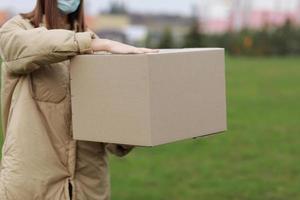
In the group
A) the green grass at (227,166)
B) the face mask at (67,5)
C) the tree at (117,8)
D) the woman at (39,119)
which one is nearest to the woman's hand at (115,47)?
the woman at (39,119)

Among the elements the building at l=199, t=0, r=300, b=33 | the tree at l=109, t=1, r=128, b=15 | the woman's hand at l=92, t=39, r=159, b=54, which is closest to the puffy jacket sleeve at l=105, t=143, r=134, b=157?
the woman's hand at l=92, t=39, r=159, b=54

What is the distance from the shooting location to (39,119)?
3.21m

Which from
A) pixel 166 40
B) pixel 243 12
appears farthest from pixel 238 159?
pixel 243 12

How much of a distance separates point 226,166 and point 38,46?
19.6ft

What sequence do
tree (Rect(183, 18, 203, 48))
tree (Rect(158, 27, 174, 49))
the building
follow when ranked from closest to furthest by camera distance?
tree (Rect(158, 27, 174, 49))
tree (Rect(183, 18, 203, 48))
the building

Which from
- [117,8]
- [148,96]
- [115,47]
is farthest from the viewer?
[117,8]

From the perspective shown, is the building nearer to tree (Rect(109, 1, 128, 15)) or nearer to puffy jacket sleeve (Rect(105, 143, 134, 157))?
tree (Rect(109, 1, 128, 15))

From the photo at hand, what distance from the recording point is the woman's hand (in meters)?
2.95

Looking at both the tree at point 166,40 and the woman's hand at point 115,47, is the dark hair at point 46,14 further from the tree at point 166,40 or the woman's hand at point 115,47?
the tree at point 166,40

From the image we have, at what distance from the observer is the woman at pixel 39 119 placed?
318 cm

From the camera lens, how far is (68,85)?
323cm

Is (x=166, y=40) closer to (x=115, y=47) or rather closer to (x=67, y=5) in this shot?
(x=67, y=5)

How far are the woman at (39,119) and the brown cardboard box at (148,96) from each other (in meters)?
0.10

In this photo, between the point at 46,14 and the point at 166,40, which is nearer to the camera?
the point at 46,14
